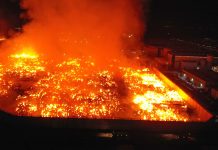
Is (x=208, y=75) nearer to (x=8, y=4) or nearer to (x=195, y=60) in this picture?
(x=195, y=60)

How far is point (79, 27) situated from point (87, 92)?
19.5ft

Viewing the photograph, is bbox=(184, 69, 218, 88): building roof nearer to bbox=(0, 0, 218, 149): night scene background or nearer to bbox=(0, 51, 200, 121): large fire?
bbox=(0, 0, 218, 149): night scene background

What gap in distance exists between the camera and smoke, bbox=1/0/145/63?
1297 centimetres

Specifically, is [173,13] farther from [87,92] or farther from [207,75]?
[87,92]

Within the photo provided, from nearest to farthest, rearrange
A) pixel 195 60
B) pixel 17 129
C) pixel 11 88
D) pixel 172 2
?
pixel 17 129 → pixel 11 88 → pixel 195 60 → pixel 172 2

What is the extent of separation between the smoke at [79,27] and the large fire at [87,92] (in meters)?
1.94

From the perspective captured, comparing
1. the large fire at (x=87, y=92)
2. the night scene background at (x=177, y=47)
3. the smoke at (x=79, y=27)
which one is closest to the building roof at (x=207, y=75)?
the night scene background at (x=177, y=47)

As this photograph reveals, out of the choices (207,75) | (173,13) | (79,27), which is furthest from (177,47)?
(79,27)

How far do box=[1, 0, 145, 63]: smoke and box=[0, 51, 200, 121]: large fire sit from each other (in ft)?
6.36

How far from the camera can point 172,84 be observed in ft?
33.0

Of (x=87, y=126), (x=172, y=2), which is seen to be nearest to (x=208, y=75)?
(x=172, y=2)

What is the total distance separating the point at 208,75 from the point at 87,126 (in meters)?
7.00

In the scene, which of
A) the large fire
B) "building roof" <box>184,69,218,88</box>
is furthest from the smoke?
"building roof" <box>184,69,218,88</box>

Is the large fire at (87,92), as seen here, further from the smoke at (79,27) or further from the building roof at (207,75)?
the smoke at (79,27)
